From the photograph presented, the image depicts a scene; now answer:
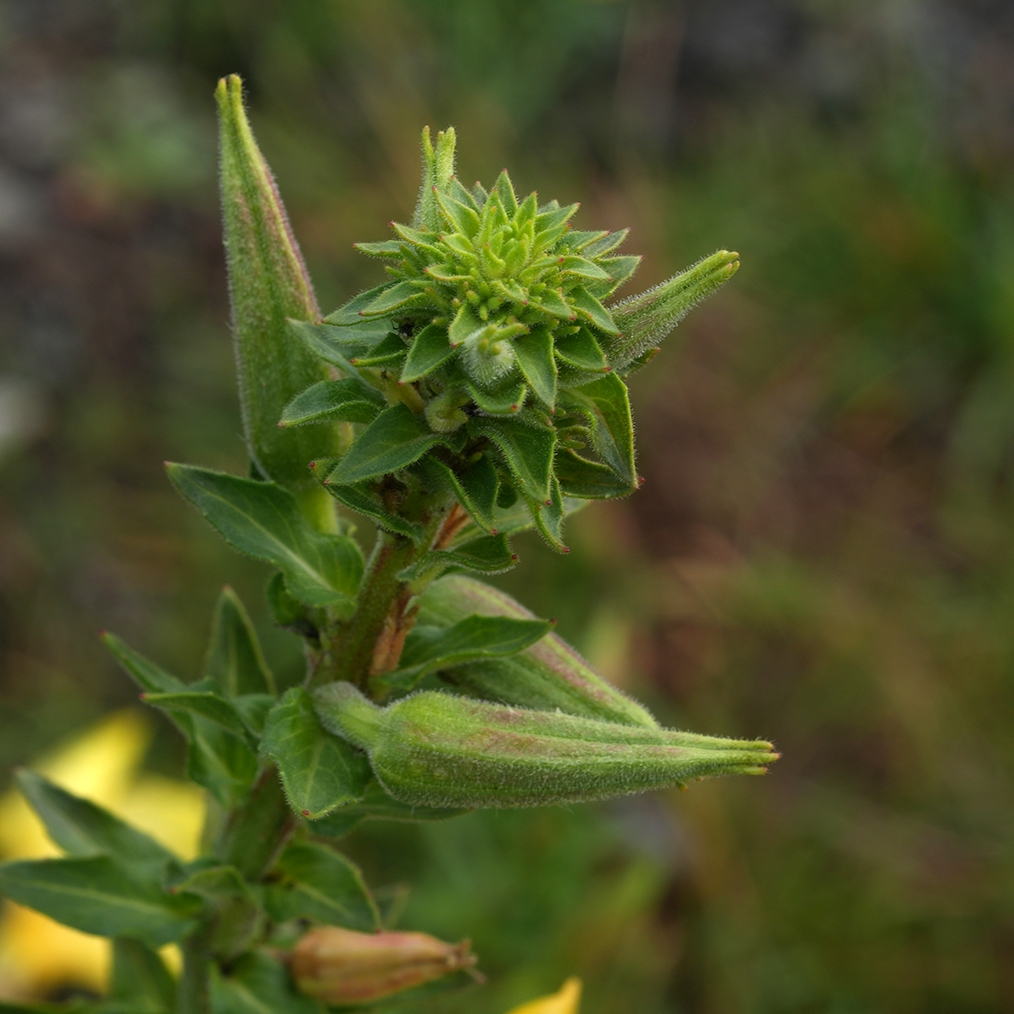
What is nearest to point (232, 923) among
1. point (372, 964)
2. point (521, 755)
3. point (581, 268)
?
point (372, 964)

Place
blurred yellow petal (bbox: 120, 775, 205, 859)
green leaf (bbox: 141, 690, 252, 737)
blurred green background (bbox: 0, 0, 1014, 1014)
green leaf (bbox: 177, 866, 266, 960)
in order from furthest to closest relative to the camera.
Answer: blurred green background (bbox: 0, 0, 1014, 1014) → blurred yellow petal (bbox: 120, 775, 205, 859) → green leaf (bbox: 177, 866, 266, 960) → green leaf (bbox: 141, 690, 252, 737)

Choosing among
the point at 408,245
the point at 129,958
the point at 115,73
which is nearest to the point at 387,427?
the point at 408,245

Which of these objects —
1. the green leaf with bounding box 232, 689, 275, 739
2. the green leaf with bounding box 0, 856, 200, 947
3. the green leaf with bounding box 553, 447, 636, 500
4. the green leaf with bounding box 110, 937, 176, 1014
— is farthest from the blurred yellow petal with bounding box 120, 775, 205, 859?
the green leaf with bounding box 553, 447, 636, 500

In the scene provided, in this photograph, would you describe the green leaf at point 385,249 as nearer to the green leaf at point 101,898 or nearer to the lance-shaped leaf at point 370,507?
the lance-shaped leaf at point 370,507

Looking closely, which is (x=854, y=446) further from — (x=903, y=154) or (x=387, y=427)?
(x=387, y=427)

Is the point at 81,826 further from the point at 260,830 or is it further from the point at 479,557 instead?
the point at 479,557

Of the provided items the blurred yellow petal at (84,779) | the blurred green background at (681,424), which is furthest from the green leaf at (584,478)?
the blurred green background at (681,424)

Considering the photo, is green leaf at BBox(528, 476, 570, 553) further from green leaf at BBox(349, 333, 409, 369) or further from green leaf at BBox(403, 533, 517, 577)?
green leaf at BBox(349, 333, 409, 369)
